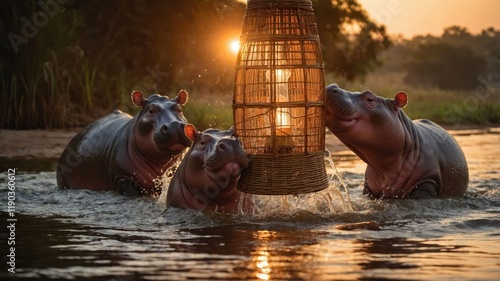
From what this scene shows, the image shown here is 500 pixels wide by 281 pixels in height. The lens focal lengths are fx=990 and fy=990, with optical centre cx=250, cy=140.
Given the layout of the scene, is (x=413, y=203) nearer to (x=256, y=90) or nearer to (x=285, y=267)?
(x=256, y=90)

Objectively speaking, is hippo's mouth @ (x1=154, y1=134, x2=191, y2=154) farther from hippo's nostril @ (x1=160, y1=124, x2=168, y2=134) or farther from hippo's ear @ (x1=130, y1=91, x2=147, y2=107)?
hippo's ear @ (x1=130, y1=91, x2=147, y2=107)

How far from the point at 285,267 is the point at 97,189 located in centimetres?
395

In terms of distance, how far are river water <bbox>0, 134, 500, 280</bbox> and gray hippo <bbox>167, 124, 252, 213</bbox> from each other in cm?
9

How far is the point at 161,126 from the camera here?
778cm

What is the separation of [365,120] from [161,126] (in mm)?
1682

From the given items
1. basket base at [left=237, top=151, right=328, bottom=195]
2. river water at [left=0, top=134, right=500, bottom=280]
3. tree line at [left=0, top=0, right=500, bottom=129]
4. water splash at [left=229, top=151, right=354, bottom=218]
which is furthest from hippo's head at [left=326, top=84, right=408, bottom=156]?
tree line at [left=0, top=0, right=500, bottom=129]

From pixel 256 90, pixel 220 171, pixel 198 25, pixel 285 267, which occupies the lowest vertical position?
pixel 285 267

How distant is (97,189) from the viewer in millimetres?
8656

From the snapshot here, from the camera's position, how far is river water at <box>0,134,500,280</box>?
16.3 ft

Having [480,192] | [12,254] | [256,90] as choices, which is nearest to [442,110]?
[480,192]

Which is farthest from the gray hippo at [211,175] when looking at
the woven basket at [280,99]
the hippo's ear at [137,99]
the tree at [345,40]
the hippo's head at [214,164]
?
the tree at [345,40]

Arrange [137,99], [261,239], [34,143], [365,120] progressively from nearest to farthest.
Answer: [261,239], [365,120], [137,99], [34,143]

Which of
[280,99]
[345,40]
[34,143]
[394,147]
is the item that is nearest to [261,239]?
[280,99]

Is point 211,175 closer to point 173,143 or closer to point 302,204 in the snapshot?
point 302,204
